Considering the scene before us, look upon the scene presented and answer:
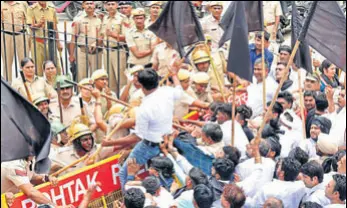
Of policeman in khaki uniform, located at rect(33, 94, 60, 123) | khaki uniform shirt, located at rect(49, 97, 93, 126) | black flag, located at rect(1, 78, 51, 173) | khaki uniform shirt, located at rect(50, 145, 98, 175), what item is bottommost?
khaki uniform shirt, located at rect(49, 97, 93, 126)

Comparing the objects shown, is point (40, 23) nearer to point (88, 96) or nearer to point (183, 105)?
point (88, 96)

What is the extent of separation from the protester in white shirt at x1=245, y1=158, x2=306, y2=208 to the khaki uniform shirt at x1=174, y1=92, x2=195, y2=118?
2.32 meters

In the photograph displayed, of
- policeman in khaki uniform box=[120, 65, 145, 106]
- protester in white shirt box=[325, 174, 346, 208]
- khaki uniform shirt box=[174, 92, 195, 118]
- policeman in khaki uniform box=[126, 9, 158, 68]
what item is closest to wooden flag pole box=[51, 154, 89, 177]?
policeman in khaki uniform box=[120, 65, 145, 106]

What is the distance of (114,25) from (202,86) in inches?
98.0

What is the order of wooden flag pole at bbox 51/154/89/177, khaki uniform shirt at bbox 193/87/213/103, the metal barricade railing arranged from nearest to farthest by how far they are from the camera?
wooden flag pole at bbox 51/154/89/177
khaki uniform shirt at bbox 193/87/213/103
the metal barricade railing

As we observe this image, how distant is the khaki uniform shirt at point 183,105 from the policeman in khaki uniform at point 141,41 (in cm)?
173

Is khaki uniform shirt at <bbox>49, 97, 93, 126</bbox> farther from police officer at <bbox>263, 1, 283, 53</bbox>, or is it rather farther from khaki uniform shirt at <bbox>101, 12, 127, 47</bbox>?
police officer at <bbox>263, 1, 283, 53</bbox>

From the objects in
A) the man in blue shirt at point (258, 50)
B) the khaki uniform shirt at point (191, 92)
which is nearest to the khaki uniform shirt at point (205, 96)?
the khaki uniform shirt at point (191, 92)

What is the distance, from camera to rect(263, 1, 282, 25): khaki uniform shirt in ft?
40.6

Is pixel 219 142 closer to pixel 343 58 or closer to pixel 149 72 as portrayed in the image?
pixel 149 72

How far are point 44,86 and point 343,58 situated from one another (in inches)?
160

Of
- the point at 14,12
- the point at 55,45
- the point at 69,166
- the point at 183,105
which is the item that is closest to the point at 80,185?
the point at 69,166

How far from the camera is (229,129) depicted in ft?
28.2

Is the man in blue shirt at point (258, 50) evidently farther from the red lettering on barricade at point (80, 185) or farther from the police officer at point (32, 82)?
the red lettering on barricade at point (80, 185)
